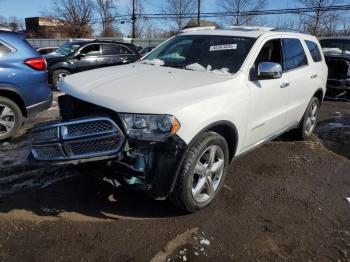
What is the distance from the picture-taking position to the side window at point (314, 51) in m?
6.03

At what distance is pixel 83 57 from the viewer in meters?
11.9

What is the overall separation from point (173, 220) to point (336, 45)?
35.4 ft

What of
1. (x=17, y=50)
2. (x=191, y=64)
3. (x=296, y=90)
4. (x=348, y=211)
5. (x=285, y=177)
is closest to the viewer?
(x=348, y=211)

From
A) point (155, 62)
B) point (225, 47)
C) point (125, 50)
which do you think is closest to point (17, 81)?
point (155, 62)

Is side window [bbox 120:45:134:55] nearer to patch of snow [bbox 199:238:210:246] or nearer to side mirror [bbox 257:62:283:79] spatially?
side mirror [bbox 257:62:283:79]

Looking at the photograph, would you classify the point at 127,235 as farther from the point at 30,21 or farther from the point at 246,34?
the point at 30,21

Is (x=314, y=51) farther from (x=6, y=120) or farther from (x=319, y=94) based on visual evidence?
(x=6, y=120)

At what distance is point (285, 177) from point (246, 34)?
189 cm

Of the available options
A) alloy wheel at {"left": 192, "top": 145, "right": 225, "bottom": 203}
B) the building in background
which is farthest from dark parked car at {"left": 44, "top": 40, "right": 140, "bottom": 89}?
the building in background

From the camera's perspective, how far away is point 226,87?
150 inches

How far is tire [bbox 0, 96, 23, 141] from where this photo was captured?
5.63m

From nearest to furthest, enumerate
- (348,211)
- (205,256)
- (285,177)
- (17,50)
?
1. (205,256)
2. (348,211)
3. (285,177)
4. (17,50)

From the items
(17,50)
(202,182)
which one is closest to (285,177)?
(202,182)

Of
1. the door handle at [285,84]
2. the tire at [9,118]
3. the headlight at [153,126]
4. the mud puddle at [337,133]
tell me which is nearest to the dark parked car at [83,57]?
the tire at [9,118]
